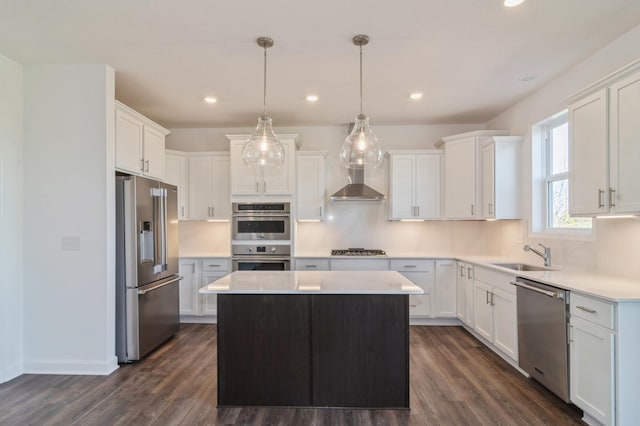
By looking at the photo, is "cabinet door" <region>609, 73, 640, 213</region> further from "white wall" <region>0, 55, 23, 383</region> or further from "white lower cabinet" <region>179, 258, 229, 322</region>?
"white wall" <region>0, 55, 23, 383</region>

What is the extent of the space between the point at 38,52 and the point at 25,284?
2.05 metres

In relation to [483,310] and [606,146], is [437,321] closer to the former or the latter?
[483,310]

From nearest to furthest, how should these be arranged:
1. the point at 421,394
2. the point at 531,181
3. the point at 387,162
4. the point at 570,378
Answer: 1. the point at 570,378
2. the point at 421,394
3. the point at 531,181
4. the point at 387,162

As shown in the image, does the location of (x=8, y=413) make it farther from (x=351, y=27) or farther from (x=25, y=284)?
(x=351, y=27)

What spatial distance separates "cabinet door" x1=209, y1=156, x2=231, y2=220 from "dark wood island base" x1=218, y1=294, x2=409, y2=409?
246 cm

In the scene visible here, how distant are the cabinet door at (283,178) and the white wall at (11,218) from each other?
2467 mm

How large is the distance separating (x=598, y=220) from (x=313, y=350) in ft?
8.72

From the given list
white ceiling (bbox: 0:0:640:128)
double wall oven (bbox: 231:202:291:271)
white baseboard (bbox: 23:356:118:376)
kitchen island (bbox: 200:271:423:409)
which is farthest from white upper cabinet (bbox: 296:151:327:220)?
white baseboard (bbox: 23:356:118:376)

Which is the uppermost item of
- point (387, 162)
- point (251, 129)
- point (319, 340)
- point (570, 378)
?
point (251, 129)

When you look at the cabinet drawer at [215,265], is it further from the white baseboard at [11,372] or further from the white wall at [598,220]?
the white wall at [598,220]

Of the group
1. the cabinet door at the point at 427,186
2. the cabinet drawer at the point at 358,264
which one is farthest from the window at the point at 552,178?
the cabinet drawer at the point at 358,264

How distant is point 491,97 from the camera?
3.94 metres

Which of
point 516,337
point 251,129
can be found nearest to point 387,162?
point 251,129

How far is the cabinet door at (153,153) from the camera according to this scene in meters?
3.72
